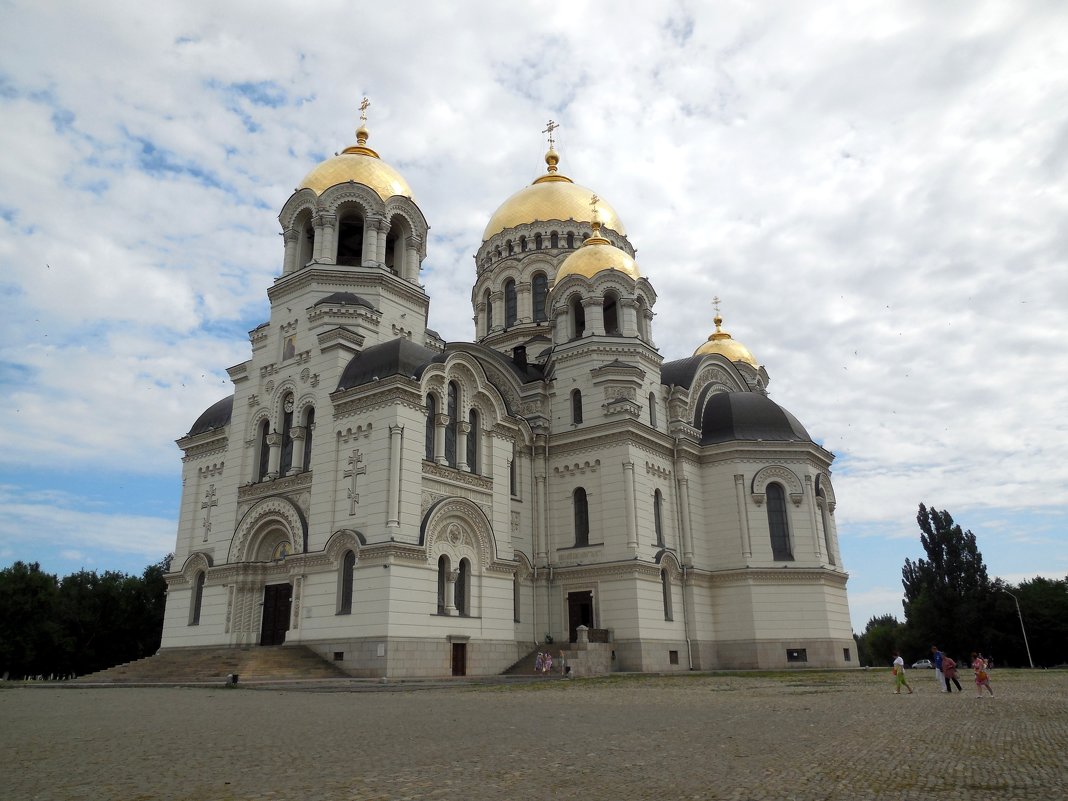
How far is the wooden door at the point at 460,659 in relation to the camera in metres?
27.2

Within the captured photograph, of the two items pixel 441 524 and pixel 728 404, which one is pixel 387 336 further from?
pixel 728 404

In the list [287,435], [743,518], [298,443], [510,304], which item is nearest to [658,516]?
[743,518]

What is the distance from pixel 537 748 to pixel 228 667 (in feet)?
59.7

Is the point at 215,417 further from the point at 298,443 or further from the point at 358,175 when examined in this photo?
the point at 358,175

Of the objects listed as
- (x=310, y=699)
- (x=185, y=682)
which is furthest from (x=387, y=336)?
(x=310, y=699)

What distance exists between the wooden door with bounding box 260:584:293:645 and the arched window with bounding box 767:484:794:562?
64.4 ft

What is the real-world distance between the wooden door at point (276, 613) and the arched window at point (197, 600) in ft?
11.3

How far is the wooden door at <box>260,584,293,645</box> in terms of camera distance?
92.7 ft

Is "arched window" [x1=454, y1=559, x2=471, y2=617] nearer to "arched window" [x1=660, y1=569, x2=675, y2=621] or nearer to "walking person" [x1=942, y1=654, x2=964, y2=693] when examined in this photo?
"arched window" [x1=660, y1=569, x2=675, y2=621]

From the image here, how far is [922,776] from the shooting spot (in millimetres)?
7695

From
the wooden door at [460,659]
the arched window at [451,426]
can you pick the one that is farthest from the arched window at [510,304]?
the wooden door at [460,659]

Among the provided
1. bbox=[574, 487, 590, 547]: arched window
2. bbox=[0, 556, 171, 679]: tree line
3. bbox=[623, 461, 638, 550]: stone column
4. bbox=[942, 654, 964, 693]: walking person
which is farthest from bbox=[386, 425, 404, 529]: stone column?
bbox=[0, 556, 171, 679]: tree line

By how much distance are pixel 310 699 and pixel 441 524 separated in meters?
11.0

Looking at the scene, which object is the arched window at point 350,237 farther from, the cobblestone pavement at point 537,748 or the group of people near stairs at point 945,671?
the group of people near stairs at point 945,671
